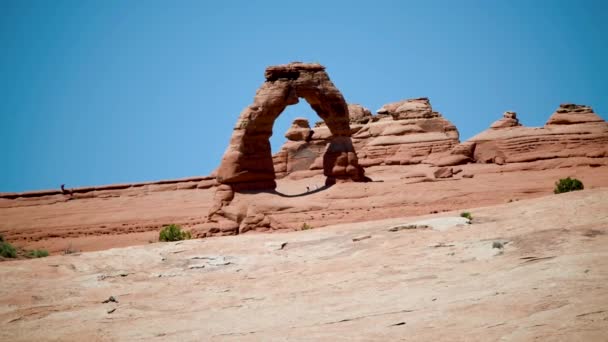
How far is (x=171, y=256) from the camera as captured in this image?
1158 centimetres

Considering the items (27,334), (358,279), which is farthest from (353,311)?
(27,334)

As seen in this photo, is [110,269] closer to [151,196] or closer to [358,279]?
[358,279]

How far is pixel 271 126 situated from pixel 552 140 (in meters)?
12.8

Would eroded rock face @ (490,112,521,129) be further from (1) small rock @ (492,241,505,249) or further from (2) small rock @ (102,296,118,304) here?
(2) small rock @ (102,296,118,304)

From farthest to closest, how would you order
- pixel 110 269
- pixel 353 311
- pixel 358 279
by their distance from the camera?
1. pixel 110 269
2. pixel 358 279
3. pixel 353 311

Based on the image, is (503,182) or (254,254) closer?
(254,254)

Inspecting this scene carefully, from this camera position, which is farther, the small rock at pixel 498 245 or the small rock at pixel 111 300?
the small rock at pixel 498 245

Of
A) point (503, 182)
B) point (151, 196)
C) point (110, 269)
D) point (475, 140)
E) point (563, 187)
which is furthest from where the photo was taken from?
point (151, 196)

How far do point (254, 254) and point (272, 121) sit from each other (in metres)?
15.8

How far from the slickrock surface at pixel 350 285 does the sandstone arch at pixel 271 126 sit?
13.3 meters

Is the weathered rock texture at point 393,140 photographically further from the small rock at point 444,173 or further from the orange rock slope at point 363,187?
the small rock at point 444,173

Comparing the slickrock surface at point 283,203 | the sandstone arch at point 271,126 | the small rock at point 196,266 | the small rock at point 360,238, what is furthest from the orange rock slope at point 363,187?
the small rock at point 196,266

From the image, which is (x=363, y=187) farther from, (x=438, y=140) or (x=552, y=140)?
(x=438, y=140)

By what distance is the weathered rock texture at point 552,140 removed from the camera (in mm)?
29906
